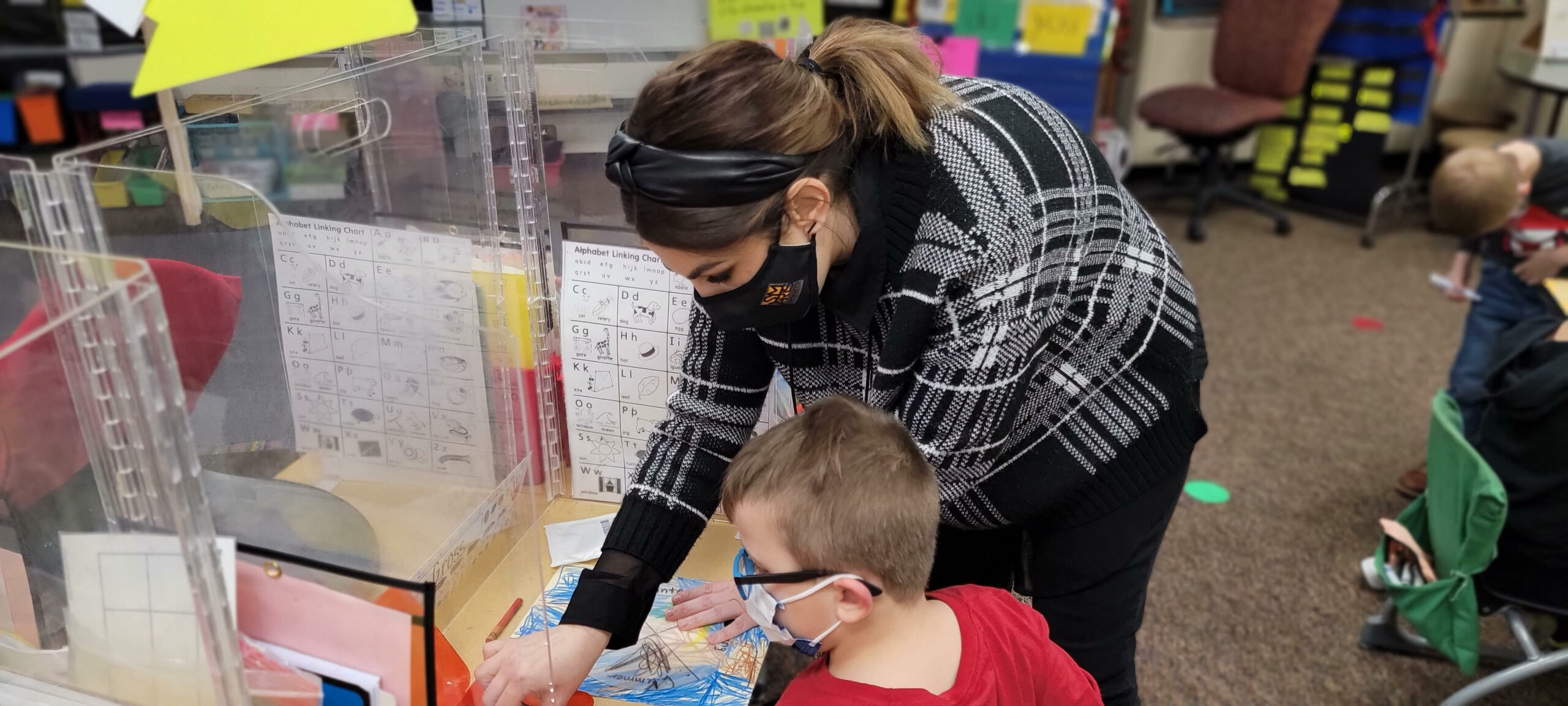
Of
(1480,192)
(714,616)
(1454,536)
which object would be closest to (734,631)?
(714,616)

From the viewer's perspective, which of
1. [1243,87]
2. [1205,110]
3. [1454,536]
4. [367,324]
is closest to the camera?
[367,324]

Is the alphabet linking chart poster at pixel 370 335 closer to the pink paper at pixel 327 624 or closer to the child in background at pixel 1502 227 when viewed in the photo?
the pink paper at pixel 327 624

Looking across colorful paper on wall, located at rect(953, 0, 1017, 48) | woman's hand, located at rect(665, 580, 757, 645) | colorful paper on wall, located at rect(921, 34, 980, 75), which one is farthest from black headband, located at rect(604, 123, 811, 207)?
colorful paper on wall, located at rect(953, 0, 1017, 48)

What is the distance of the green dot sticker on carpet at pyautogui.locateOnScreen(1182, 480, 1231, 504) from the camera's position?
2.55m

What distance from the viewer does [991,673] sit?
88 centimetres

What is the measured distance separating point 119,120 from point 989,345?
4190 mm

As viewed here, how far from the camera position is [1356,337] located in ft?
11.0

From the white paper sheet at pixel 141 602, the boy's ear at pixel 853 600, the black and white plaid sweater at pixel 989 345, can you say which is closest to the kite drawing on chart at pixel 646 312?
the black and white plaid sweater at pixel 989 345

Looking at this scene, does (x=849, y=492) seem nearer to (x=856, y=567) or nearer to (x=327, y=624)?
(x=856, y=567)

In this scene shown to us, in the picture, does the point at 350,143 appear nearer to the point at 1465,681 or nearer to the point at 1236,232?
the point at 1465,681

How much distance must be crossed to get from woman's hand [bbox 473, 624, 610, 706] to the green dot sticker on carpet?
Result: 6.53 ft

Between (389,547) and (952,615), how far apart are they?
507mm

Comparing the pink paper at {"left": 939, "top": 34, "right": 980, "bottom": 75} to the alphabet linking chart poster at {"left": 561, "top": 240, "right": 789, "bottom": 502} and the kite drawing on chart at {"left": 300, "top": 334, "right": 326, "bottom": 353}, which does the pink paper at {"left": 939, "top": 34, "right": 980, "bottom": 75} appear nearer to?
the alphabet linking chart poster at {"left": 561, "top": 240, "right": 789, "bottom": 502}

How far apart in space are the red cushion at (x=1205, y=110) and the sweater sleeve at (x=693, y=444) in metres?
3.49
